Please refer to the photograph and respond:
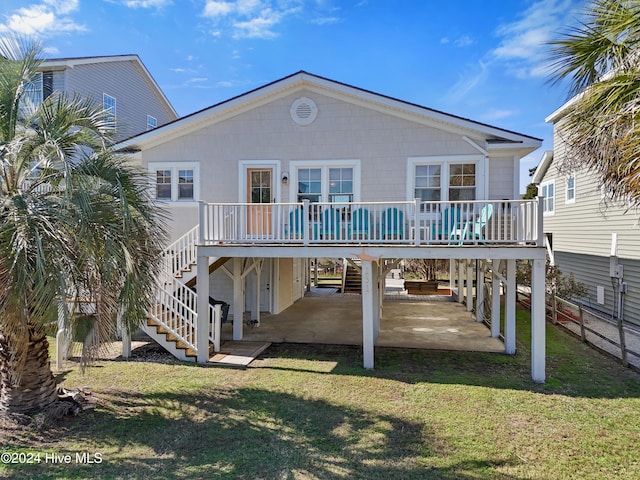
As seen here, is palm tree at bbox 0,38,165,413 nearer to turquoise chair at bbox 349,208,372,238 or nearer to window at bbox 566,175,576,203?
turquoise chair at bbox 349,208,372,238

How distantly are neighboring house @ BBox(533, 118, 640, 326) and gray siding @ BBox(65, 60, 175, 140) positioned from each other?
16.6 meters

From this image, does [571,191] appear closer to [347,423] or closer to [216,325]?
[216,325]

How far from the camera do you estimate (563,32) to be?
5449 millimetres

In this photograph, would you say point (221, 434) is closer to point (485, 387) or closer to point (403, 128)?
point (485, 387)

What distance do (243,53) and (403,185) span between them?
9851 mm

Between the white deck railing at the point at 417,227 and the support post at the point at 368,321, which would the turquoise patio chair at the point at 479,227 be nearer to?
the white deck railing at the point at 417,227

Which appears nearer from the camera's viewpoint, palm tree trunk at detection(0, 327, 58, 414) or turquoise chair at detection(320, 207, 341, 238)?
palm tree trunk at detection(0, 327, 58, 414)

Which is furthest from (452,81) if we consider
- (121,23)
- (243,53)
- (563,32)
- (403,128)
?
(121,23)

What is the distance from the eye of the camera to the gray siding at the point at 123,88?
15.2m

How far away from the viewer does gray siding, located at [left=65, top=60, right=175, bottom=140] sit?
15245 mm

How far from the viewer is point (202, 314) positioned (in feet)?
28.3

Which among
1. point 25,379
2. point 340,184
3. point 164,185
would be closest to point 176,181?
point 164,185

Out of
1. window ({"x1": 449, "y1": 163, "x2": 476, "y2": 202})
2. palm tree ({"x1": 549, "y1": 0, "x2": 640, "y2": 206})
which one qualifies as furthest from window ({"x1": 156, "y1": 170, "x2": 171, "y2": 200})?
palm tree ({"x1": 549, "y1": 0, "x2": 640, "y2": 206})

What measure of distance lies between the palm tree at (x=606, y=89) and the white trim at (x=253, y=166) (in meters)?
7.08
